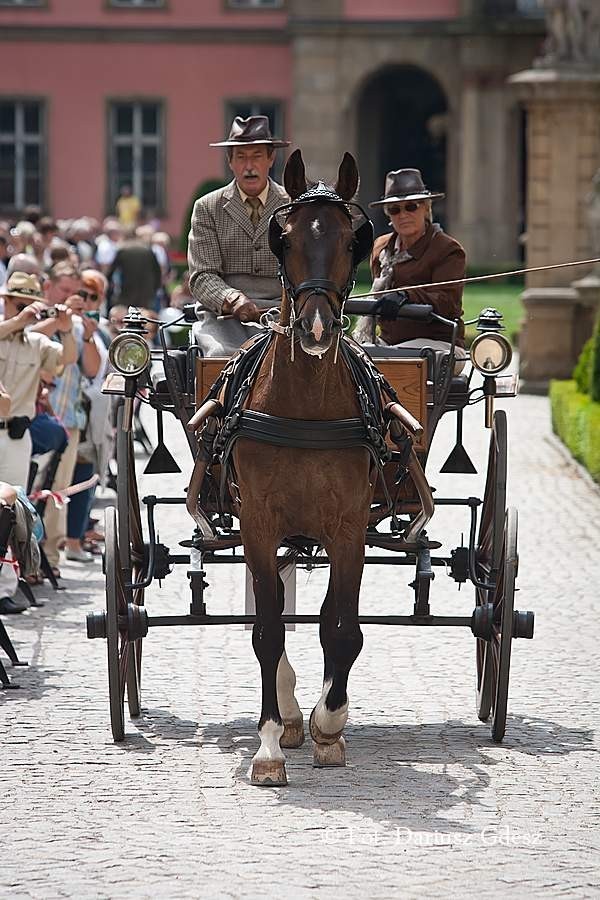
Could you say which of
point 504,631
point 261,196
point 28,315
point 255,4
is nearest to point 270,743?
point 504,631

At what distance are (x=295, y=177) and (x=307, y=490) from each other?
3.62 feet

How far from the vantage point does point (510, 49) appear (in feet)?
147

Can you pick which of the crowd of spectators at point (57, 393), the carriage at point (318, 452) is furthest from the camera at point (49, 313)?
the carriage at point (318, 452)

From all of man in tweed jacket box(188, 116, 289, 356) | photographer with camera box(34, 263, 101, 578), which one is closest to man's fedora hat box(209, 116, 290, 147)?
man in tweed jacket box(188, 116, 289, 356)

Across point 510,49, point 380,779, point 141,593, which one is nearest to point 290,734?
point 380,779

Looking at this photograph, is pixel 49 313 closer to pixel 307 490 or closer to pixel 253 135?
pixel 253 135

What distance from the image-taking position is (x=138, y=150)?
4875 centimetres

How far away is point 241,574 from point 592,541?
2574mm

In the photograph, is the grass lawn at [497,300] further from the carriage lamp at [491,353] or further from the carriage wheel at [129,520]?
the carriage lamp at [491,353]

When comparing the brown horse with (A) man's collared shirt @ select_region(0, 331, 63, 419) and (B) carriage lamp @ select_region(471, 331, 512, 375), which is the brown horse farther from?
(A) man's collared shirt @ select_region(0, 331, 63, 419)

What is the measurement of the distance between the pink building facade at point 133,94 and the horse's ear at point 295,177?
134 feet

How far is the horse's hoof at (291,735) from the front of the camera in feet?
25.5

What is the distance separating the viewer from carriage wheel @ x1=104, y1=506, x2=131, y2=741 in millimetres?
7602

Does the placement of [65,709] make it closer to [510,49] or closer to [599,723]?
[599,723]
